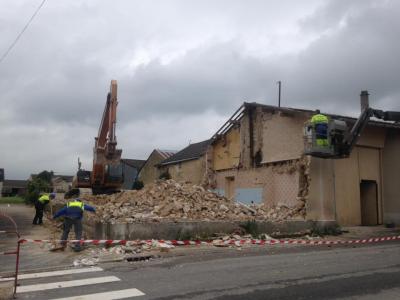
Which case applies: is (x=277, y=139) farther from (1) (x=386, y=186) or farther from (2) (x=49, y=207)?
(2) (x=49, y=207)

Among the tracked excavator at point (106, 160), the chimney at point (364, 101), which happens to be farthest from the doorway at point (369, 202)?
the tracked excavator at point (106, 160)

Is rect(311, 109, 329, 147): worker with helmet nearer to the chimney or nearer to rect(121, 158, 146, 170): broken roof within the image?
the chimney

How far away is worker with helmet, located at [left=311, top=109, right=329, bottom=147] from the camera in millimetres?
14914

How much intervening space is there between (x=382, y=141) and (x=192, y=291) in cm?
1653

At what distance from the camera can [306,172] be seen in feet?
62.6

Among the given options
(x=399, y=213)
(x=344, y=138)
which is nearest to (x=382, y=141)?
(x=399, y=213)

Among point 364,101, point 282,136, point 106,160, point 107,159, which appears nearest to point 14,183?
point 106,160

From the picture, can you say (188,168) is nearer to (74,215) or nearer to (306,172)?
(306,172)

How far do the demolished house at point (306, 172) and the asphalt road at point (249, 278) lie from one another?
695cm

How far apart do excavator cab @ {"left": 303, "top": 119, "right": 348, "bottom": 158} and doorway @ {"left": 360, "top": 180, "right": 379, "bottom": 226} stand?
6187 millimetres

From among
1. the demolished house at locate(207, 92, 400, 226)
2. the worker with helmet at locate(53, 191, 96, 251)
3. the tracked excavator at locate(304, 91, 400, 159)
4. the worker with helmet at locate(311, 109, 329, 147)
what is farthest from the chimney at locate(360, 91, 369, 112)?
the worker with helmet at locate(53, 191, 96, 251)

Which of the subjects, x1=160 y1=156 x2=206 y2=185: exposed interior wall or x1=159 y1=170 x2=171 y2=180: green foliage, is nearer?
x1=160 y1=156 x2=206 y2=185: exposed interior wall

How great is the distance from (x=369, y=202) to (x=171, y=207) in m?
10.0

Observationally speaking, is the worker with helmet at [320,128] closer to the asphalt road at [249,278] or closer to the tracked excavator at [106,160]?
the asphalt road at [249,278]
